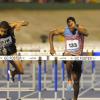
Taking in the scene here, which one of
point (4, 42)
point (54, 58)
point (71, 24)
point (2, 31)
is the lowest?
point (54, 58)

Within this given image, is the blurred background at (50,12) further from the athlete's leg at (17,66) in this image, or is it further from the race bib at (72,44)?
the race bib at (72,44)

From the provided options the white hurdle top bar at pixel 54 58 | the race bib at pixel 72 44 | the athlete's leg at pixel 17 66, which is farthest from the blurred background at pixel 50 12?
the white hurdle top bar at pixel 54 58

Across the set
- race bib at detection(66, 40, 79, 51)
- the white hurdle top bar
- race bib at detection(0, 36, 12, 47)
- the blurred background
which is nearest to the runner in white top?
race bib at detection(66, 40, 79, 51)

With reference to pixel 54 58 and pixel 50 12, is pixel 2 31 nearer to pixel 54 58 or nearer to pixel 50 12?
pixel 54 58

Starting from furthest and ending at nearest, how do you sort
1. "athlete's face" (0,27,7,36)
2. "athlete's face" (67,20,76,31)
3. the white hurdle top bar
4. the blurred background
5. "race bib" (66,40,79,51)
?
the blurred background → "athlete's face" (0,27,7,36) → "race bib" (66,40,79,51) → "athlete's face" (67,20,76,31) → the white hurdle top bar

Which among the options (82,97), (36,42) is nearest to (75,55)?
(82,97)

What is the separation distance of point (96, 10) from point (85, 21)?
1.13 metres

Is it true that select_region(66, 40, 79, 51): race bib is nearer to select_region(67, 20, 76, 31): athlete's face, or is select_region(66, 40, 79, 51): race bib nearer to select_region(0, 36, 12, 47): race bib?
select_region(67, 20, 76, 31): athlete's face

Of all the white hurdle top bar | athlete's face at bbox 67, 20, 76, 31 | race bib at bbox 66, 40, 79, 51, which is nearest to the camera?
the white hurdle top bar

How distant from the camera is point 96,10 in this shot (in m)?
42.1

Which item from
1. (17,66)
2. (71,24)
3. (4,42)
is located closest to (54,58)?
(71,24)

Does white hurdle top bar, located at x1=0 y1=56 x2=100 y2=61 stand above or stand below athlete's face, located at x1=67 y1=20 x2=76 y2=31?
below

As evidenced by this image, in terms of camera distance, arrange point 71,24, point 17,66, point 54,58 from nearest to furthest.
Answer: point 54,58 < point 71,24 < point 17,66

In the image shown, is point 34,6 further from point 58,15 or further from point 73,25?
point 73,25
